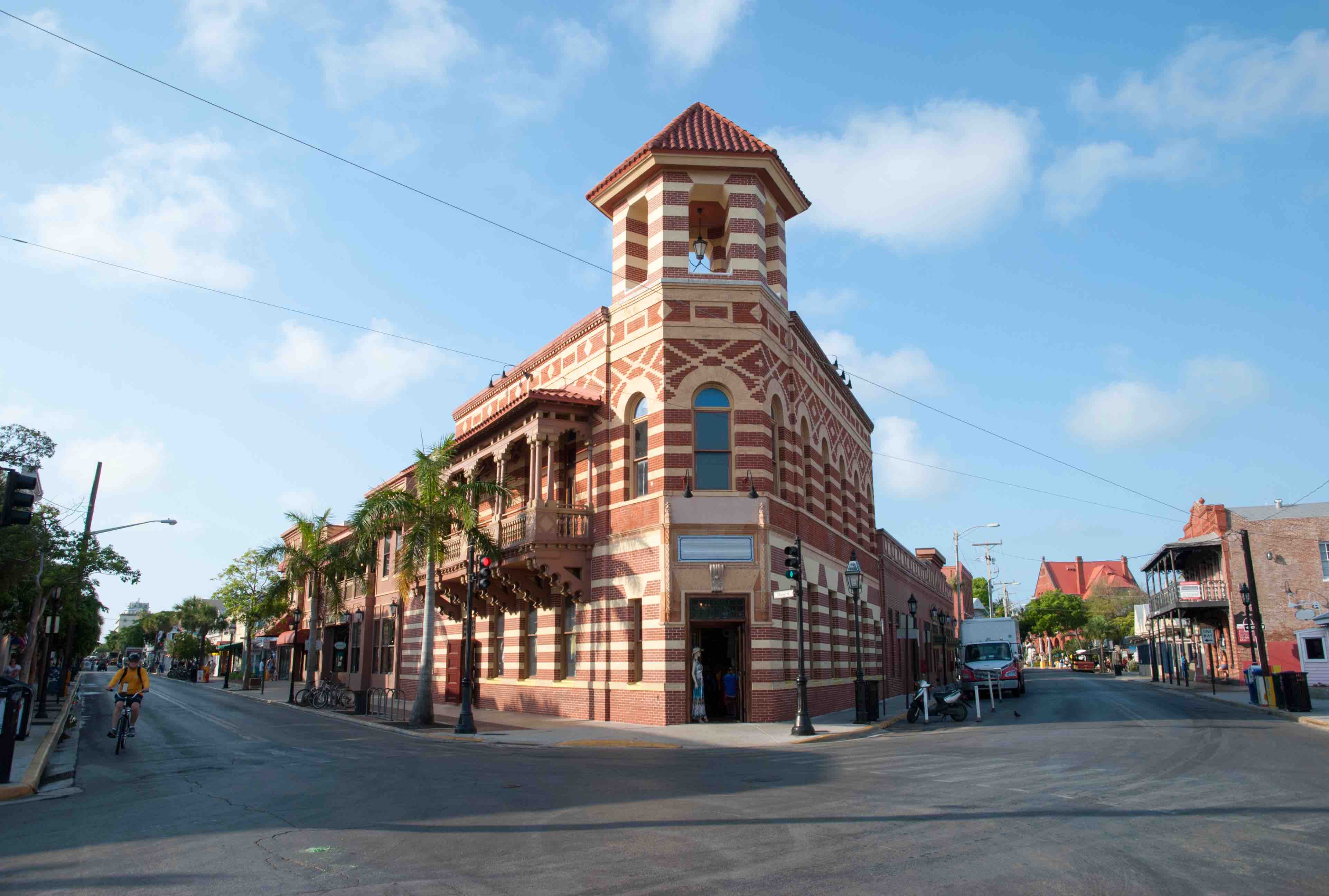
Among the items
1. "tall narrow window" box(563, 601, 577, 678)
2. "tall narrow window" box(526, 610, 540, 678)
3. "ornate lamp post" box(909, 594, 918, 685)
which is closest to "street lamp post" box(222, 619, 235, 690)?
"tall narrow window" box(526, 610, 540, 678)

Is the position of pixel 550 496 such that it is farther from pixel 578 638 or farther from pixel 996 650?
pixel 996 650

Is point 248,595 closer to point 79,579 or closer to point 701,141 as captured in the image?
point 79,579

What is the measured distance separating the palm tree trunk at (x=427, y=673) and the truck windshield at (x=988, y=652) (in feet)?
78.6

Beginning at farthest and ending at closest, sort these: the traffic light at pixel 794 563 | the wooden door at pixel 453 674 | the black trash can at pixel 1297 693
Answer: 1. the wooden door at pixel 453 674
2. the black trash can at pixel 1297 693
3. the traffic light at pixel 794 563

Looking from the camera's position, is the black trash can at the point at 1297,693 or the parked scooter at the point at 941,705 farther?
the black trash can at the point at 1297,693

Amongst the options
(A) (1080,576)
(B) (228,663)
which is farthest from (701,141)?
(A) (1080,576)

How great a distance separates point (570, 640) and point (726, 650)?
484cm

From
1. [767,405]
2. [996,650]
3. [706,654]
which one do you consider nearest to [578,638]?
[706,654]

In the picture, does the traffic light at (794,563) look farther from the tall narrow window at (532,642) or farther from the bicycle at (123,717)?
the bicycle at (123,717)

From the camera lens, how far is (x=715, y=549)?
21.8 m

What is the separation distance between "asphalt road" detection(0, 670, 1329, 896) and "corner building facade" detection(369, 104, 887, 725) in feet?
18.1

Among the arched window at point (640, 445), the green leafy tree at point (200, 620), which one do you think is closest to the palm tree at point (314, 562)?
the arched window at point (640, 445)

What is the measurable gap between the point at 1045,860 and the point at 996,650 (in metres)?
31.8

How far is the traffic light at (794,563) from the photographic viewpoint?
19.2 metres
